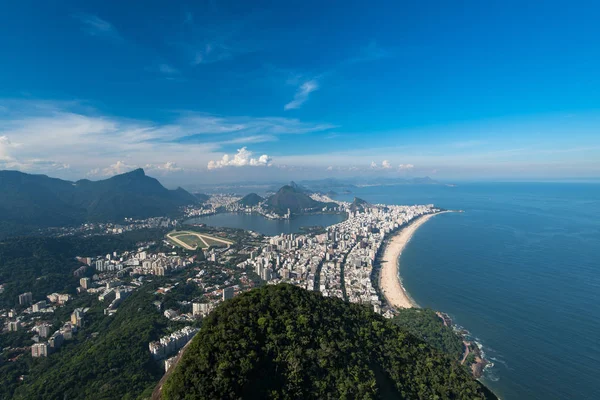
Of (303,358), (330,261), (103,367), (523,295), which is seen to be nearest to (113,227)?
(330,261)

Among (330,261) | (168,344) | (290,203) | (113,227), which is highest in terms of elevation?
(290,203)

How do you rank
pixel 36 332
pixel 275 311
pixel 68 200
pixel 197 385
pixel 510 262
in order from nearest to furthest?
pixel 197 385, pixel 275 311, pixel 36 332, pixel 510 262, pixel 68 200

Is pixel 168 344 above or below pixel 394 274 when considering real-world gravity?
above

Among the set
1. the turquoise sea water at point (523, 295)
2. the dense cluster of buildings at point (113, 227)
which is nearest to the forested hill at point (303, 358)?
the turquoise sea water at point (523, 295)

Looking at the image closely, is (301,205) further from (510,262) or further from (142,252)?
(510,262)

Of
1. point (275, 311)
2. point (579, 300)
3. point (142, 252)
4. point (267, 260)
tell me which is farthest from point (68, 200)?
point (579, 300)

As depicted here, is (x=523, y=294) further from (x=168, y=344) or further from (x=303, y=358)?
(x=168, y=344)
